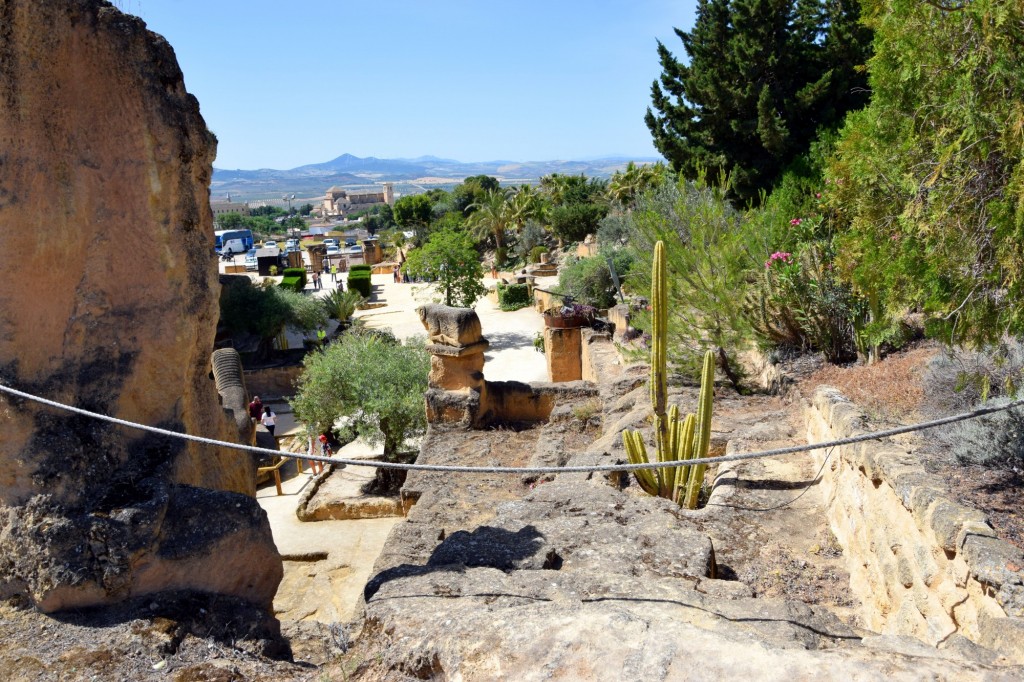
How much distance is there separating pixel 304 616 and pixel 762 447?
4.78 meters

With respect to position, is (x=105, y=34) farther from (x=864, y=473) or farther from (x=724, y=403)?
(x=724, y=403)

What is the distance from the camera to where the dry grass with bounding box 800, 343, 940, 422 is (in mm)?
6461

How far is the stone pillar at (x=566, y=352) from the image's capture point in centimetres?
1571

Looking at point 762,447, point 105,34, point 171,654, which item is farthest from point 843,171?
point 171,654

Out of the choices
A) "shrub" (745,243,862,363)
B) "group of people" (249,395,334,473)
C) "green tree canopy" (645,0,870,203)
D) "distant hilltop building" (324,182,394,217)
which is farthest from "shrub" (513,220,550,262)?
"distant hilltop building" (324,182,394,217)

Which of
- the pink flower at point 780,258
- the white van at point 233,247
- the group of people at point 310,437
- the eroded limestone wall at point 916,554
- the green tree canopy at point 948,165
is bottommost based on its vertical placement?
the group of people at point 310,437

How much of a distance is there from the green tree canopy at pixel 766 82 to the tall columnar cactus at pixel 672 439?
1199 cm

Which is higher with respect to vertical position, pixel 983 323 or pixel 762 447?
pixel 983 323

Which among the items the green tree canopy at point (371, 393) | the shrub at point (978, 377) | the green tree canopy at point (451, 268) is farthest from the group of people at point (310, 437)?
the shrub at point (978, 377)

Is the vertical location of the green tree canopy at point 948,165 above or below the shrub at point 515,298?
above

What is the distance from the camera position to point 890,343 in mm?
8703

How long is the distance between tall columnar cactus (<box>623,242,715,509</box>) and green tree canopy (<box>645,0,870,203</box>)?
472 inches

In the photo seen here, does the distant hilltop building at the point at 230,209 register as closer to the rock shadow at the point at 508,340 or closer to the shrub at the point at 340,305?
the shrub at the point at 340,305

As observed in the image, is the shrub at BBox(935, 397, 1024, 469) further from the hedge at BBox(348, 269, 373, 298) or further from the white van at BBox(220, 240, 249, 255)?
the white van at BBox(220, 240, 249, 255)
